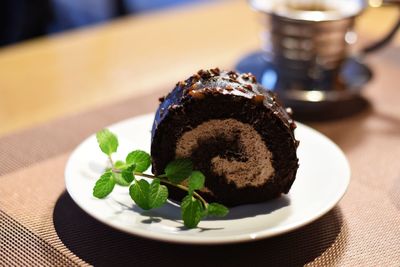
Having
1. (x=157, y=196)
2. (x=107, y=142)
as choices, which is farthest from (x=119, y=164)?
(x=157, y=196)

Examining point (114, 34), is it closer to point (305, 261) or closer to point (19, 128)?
point (19, 128)

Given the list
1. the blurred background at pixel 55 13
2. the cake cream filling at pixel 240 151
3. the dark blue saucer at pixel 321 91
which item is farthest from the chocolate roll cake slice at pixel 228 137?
the blurred background at pixel 55 13

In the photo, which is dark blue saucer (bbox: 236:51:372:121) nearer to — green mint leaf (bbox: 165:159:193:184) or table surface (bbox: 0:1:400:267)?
table surface (bbox: 0:1:400:267)

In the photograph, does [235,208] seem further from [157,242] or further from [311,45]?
[311,45]

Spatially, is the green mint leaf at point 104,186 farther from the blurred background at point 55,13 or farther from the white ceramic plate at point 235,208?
the blurred background at point 55,13

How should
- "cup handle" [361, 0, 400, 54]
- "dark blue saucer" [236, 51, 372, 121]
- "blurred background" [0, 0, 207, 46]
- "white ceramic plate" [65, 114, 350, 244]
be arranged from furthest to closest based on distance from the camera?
"blurred background" [0, 0, 207, 46], "cup handle" [361, 0, 400, 54], "dark blue saucer" [236, 51, 372, 121], "white ceramic plate" [65, 114, 350, 244]

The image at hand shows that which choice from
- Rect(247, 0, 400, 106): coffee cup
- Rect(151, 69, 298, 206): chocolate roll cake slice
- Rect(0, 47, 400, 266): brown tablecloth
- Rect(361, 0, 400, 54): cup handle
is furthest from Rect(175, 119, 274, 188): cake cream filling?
Rect(361, 0, 400, 54): cup handle
